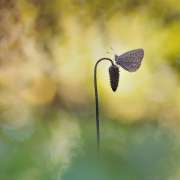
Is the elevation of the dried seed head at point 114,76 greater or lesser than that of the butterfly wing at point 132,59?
lesser

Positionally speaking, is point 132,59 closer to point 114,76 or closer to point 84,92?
point 114,76

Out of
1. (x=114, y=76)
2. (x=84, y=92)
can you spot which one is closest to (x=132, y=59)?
(x=114, y=76)

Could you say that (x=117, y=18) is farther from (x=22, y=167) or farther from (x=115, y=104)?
(x=22, y=167)
